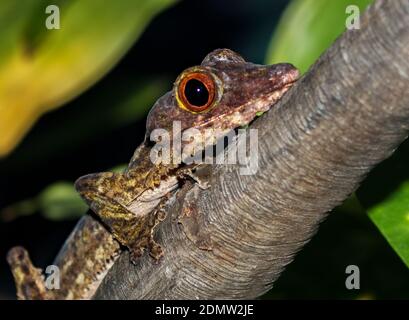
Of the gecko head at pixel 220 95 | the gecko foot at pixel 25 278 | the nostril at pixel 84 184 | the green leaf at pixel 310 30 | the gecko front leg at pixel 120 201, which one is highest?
the green leaf at pixel 310 30

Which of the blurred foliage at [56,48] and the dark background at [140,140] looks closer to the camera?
the dark background at [140,140]

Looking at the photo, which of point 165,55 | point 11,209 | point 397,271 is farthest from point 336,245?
point 165,55

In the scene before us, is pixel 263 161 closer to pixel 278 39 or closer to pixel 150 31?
pixel 278 39

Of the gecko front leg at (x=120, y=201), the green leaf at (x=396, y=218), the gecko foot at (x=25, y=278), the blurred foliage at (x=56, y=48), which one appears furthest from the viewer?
the gecko foot at (x=25, y=278)

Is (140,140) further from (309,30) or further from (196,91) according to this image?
(309,30)

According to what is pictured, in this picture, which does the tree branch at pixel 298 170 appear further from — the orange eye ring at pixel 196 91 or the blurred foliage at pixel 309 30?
the blurred foliage at pixel 309 30

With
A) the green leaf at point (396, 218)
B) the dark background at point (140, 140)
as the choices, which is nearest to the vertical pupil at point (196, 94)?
the dark background at point (140, 140)

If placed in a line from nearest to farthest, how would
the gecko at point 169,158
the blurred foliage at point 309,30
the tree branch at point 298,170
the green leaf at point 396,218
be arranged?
the tree branch at point 298,170
the green leaf at point 396,218
the gecko at point 169,158
the blurred foliage at point 309,30

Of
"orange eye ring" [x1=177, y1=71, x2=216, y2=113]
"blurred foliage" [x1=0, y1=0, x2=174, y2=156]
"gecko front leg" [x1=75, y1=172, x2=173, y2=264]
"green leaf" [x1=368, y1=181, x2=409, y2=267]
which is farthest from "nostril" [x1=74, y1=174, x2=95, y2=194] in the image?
"green leaf" [x1=368, y1=181, x2=409, y2=267]

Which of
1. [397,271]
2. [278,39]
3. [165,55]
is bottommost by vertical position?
[397,271]
